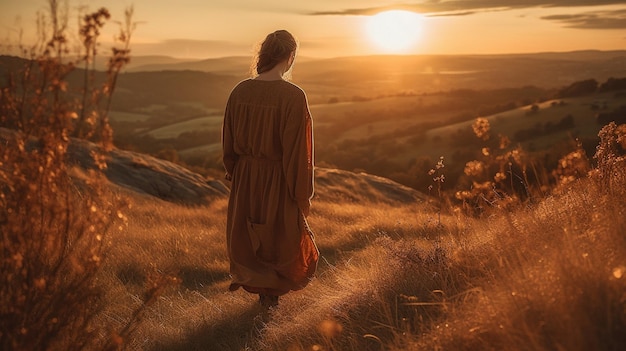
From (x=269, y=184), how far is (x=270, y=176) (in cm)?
7

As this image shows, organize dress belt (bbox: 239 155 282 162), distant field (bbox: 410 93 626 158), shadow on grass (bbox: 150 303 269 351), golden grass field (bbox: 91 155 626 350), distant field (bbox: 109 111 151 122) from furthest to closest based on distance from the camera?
distant field (bbox: 109 111 151 122)
distant field (bbox: 410 93 626 158)
dress belt (bbox: 239 155 282 162)
shadow on grass (bbox: 150 303 269 351)
golden grass field (bbox: 91 155 626 350)

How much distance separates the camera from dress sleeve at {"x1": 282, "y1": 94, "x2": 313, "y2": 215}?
5.39m

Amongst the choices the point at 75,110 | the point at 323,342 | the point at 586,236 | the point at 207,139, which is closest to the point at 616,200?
the point at 586,236

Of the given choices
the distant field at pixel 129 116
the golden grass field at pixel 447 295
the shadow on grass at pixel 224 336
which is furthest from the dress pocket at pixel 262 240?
the distant field at pixel 129 116

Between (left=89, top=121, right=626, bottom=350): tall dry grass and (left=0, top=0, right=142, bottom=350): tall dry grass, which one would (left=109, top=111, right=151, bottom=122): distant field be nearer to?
(left=89, top=121, right=626, bottom=350): tall dry grass

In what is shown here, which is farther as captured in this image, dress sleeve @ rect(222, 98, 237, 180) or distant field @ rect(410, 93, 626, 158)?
distant field @ rect(410, 93, 626, 158)

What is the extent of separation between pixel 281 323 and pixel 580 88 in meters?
59.1

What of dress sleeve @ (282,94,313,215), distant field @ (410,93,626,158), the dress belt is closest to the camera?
dress sleeve @ (282,94,313,215)

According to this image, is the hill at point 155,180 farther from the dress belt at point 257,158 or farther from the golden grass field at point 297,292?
the dress belt at point 257,158

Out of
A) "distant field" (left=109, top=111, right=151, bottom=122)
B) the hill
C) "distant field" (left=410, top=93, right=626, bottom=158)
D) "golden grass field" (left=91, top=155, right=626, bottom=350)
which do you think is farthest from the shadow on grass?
"distant field" (left=109, top=111, right=151, bottom=122)

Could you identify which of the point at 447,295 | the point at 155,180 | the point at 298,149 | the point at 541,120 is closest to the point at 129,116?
the point at 541,120

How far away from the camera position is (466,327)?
3.30 metres

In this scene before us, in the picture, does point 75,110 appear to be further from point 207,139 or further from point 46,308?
point 207,139

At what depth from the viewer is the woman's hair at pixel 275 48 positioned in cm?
543
